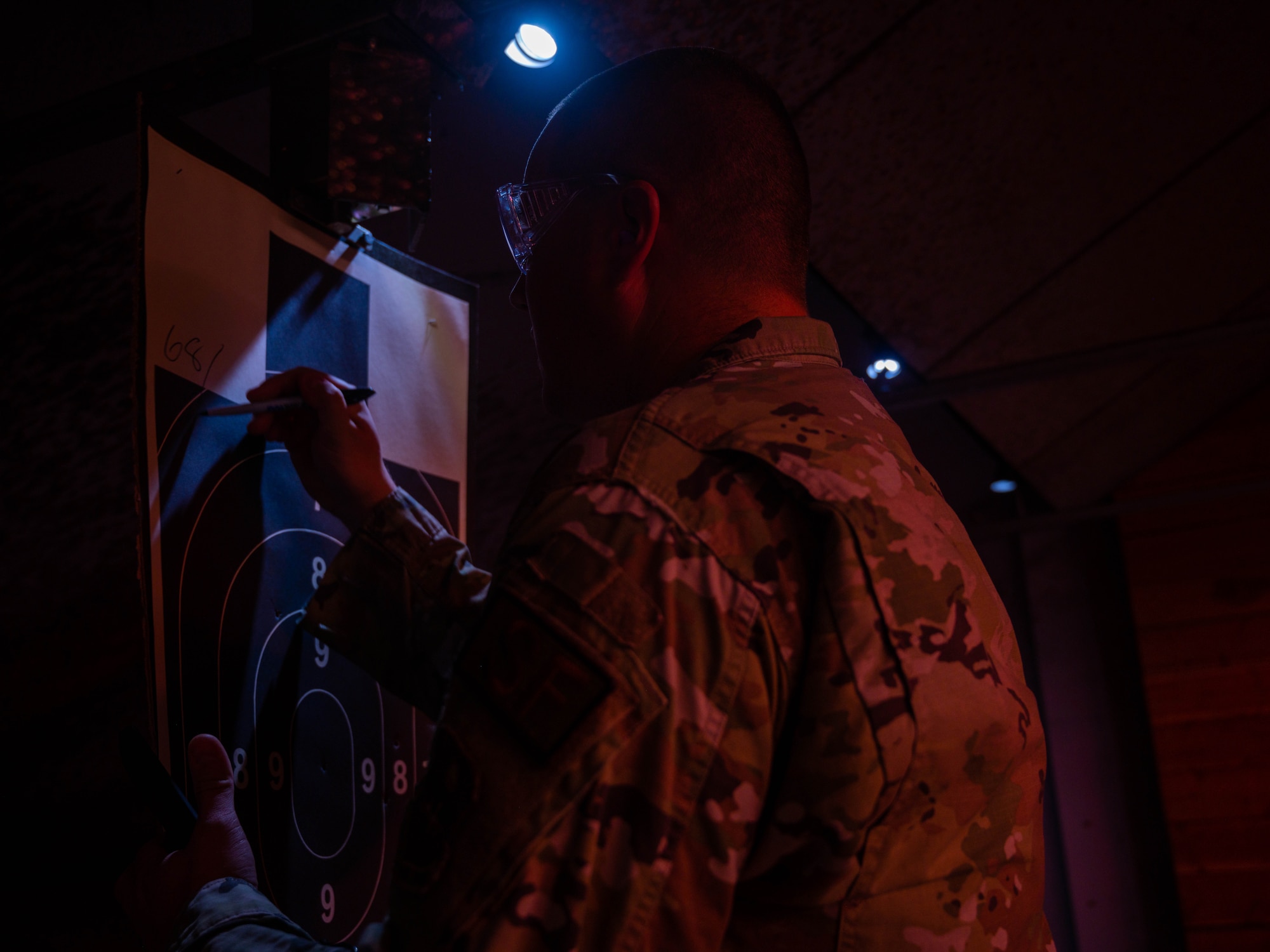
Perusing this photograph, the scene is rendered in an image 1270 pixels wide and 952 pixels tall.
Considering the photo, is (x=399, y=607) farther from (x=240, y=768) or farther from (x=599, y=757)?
(x=599, y=757)

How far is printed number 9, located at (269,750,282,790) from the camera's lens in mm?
917

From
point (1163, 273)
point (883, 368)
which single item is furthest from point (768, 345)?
point (1163, 273)

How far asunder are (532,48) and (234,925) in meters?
1.14

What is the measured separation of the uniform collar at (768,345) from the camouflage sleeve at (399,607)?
0.39 m

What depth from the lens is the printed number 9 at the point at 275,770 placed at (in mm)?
917

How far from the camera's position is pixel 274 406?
3.10ft

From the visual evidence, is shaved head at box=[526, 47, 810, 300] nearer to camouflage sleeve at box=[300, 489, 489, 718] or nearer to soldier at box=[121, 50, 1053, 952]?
soldier at box=[121, 50, 1053, 952]

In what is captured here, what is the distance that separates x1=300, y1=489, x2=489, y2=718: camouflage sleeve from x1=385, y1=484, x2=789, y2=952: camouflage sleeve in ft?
1.37

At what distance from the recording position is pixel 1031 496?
3.44m

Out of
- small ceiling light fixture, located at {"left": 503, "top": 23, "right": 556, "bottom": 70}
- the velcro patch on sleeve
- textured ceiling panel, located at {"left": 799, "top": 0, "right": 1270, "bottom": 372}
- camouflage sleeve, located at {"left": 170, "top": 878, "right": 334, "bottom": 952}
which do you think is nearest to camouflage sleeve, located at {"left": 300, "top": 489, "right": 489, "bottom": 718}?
camouflage sleeve, located at {"left": 170, "top": 878, "right": 334, "bottom": 952}

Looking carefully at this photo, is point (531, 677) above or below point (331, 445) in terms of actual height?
below

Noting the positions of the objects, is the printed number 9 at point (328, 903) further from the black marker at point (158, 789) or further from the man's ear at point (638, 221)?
the man's ear at point (638, 221)

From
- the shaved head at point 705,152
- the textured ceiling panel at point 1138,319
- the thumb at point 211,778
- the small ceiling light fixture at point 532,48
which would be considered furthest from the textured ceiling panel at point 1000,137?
the thumb at point 211,778

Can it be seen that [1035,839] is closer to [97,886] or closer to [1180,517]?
[97,886]
